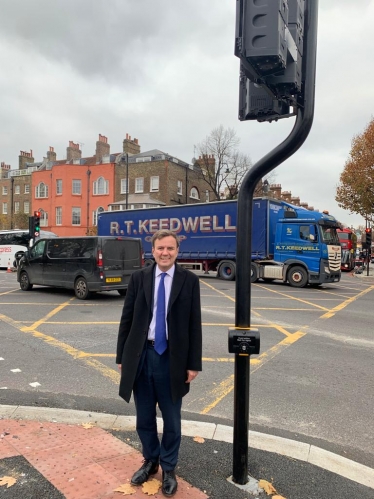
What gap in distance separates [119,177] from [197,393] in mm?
42107

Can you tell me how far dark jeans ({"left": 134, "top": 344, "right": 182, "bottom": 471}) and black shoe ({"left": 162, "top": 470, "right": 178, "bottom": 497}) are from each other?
1.5 inches

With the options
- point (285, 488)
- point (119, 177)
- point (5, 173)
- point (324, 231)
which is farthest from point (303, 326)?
point (5, 173)

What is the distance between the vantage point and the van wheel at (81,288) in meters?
11.8

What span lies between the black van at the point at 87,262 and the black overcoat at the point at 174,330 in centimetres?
904

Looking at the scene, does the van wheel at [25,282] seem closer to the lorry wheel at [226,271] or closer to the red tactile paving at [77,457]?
the lorry wheel at [226,271]

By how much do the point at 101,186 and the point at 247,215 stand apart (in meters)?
45.0

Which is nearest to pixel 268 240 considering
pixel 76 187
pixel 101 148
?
pixel 76 187

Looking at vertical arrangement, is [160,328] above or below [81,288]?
above

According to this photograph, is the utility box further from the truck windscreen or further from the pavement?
the truck windscreen

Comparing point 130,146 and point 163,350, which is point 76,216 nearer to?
point 130,146

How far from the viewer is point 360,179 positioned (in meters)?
25.9

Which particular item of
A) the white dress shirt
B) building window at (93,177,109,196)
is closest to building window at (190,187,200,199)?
building window at (93,177,109,196)

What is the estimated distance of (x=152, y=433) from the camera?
281 centimetres

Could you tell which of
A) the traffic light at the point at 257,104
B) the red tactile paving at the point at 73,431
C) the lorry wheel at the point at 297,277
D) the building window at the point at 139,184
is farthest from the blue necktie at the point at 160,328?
the building window at the point at 139,184
